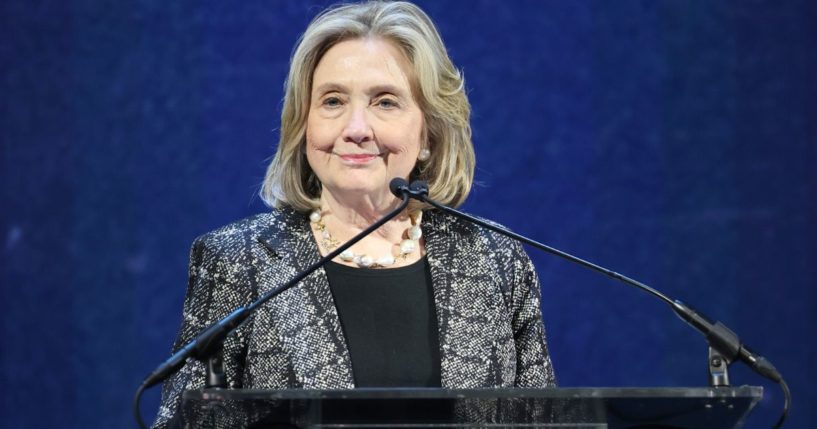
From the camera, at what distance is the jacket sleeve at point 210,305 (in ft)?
5.90

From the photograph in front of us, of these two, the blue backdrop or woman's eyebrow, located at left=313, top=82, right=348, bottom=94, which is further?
the blue backdrop

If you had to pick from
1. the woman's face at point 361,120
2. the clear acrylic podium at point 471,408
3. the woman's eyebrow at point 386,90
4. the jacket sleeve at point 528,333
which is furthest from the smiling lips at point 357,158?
the clear acrylic podium at point 471,408

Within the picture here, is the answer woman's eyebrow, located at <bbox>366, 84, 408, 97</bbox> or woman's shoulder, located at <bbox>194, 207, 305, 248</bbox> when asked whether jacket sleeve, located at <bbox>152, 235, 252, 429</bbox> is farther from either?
woman's eyebrow, located at <bbox>366, 84, 408, 97</bbox>

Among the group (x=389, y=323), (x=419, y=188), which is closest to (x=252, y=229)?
(x=389, y=323)

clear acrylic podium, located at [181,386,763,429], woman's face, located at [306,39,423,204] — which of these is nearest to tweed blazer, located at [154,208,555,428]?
woman's face, located at [306,39,423,204]

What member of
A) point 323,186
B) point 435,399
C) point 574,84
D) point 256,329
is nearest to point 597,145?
point 574,84

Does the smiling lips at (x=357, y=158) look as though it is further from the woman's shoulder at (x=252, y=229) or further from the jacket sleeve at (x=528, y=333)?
the jacket sleeve at (x=528, y=333)

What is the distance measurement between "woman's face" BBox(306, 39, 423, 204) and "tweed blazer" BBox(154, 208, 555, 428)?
13 centimetres

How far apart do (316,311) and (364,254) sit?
0.17 metres

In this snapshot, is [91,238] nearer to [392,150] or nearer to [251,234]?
[251,234]

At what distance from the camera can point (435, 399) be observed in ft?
4.00

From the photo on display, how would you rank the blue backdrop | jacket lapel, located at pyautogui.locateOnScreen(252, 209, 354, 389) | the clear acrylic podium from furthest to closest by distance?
the blue backdrop, jacket lapel, located at pyautogui.locateOnScreen(252, 209, 354, 389), the clear acrylic podium

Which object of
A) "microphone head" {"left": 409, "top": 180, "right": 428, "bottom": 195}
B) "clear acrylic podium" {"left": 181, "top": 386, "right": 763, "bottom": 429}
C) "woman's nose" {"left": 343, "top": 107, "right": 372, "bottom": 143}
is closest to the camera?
"clear acrylic podium" {"left": 181, "top": 386, "right": 763, "bottom": 429}

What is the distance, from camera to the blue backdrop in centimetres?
255
